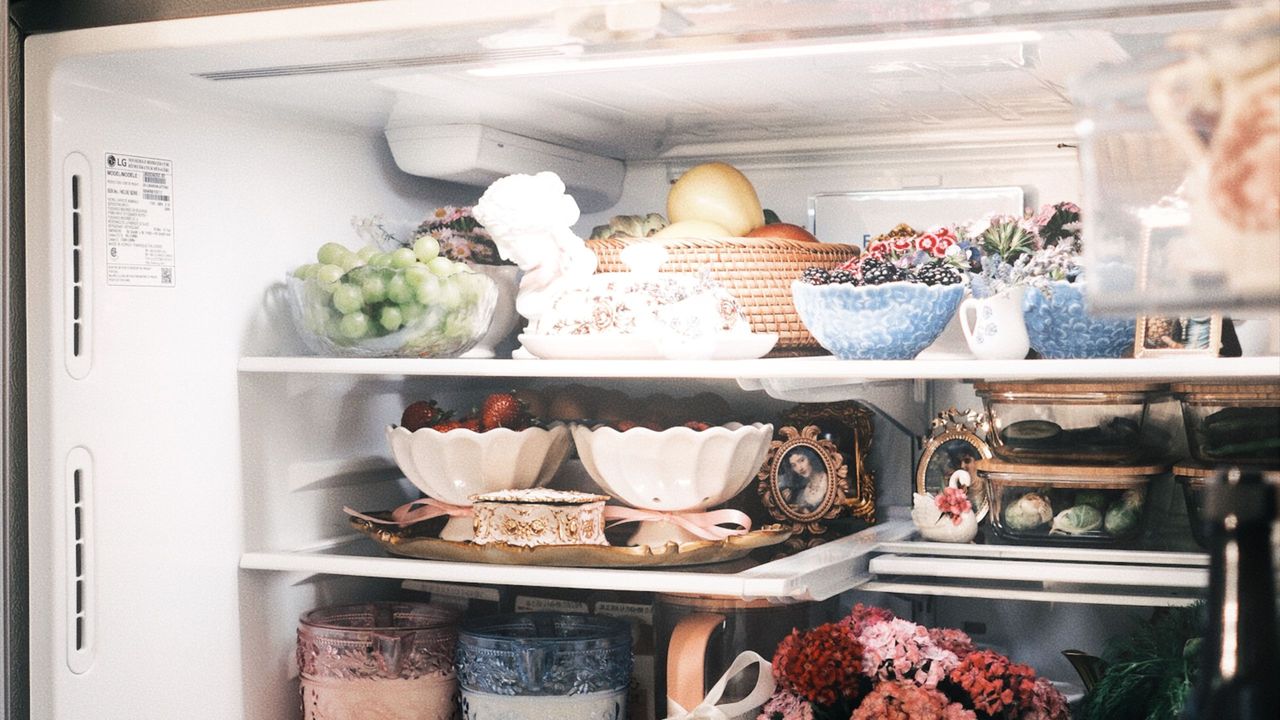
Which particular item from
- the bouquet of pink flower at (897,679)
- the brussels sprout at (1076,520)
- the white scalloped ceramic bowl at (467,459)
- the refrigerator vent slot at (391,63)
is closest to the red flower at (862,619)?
the bouquet of pink flower at (897,679)

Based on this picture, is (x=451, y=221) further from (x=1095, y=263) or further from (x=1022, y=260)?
(x=1095, y=263)

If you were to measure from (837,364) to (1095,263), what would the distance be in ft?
2.42

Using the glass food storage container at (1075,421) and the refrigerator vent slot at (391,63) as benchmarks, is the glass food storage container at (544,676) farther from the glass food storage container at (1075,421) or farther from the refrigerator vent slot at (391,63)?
the refrigerator vent slot at (391,63)

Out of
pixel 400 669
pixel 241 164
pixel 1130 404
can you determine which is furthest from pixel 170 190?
pixel 1130 404

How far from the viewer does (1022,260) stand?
1454 mm

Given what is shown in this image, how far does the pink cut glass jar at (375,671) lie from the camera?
164 centimetres

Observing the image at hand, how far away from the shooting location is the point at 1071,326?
55.5 inches

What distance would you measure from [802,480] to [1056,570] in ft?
1.23

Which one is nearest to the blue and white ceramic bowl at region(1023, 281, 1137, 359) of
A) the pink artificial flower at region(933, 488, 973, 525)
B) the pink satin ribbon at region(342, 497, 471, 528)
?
the pink artificial flower at region(933, 488, 973, 525)

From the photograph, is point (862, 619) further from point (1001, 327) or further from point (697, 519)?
point (1001, 327)

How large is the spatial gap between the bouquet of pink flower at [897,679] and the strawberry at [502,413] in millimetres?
442

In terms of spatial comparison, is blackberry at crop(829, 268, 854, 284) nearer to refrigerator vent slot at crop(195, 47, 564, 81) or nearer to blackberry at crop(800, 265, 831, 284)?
blackberry at crop(800, 265, 831, 284)

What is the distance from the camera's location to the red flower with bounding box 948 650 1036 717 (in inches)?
56.2

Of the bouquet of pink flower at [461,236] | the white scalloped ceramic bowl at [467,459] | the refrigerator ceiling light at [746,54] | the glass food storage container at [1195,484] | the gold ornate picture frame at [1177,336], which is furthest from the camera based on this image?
the bouquet of pink flower at [461,236]
